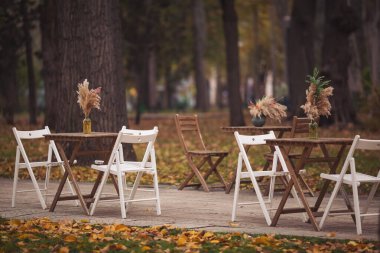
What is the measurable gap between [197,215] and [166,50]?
46350 mm

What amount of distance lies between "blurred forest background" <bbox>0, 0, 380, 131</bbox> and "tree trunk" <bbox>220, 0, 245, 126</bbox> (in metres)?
0.04

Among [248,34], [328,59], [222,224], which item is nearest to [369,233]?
[222,224]

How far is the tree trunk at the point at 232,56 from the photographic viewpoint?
3203 cm

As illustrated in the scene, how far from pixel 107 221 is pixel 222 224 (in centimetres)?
142

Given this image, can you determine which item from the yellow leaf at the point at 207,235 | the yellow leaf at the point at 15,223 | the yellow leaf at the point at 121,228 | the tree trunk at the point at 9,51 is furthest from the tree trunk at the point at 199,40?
the yellow leaf at the point at 207,235

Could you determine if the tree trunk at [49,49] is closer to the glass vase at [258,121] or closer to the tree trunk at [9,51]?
the tree trunk at [9,51]

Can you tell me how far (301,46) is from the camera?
121 feet

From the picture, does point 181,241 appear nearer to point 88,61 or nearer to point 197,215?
point 197,215

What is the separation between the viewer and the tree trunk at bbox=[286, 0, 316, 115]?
35781 millimetres

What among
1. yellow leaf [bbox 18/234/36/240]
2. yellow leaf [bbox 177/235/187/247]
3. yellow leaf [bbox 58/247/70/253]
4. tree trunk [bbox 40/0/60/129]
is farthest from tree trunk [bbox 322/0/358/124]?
yellow leaf [bbox 58/247/70/253]

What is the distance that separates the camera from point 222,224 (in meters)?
10.9

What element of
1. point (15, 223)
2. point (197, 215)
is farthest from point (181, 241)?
point (197, 215)

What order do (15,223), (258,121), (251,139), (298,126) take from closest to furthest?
(15,223), (251,139), (298,126), (258,121)

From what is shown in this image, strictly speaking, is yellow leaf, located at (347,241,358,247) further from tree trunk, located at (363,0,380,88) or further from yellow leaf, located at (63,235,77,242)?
tree trunk, located at (363,0,380,88)
